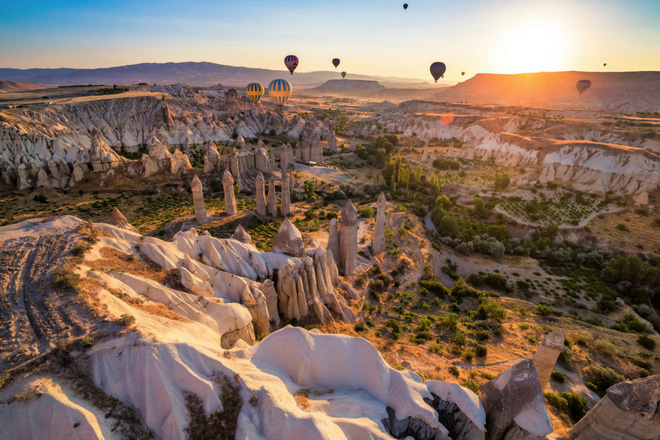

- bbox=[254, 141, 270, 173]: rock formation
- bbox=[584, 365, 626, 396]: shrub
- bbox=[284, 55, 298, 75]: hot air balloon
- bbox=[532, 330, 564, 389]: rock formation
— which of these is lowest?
bbox=[584, 365, 626, 396]: shrub

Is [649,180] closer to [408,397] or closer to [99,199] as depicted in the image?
[408,397]

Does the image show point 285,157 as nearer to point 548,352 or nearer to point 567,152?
point 548,352

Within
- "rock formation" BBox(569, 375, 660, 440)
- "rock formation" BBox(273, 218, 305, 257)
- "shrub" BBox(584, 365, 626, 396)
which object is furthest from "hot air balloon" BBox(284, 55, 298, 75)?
"rock formation" BBox(569, 375, 660, 440)

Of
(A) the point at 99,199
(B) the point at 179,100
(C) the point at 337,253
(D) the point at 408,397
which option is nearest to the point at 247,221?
(C) the point at 337,253

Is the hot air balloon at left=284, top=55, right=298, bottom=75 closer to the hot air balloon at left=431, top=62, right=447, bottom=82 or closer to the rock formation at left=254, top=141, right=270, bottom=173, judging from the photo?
the hot air balloon at left=431, top=62, right=447, bottom=82

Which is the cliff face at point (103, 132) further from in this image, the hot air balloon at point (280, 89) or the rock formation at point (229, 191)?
the rock formation at point (229, 191)

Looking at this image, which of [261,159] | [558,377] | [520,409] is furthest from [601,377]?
[261,159]
